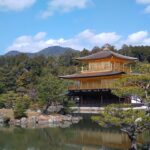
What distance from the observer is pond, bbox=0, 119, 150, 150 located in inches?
672

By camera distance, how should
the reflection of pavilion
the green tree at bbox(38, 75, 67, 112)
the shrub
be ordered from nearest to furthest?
the reflection of pavilion, the shrub, the green tree at bbox(38, 75, 67, 112)

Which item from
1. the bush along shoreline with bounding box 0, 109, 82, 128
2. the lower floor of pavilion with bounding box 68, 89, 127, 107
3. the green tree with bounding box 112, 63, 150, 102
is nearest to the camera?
the green tree with bounding box 112, 63, 150, 102

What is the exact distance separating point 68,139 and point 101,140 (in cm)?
194

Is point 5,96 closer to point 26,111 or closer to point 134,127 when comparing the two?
point 26,111

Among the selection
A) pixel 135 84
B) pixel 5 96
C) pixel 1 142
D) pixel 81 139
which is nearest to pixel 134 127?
pixel 135 84

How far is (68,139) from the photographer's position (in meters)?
19.7

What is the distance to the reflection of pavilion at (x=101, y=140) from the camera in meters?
16.8

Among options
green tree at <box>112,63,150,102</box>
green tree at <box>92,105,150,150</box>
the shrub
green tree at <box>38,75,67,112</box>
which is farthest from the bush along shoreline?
green tree at <box>92,105,150,150</box>

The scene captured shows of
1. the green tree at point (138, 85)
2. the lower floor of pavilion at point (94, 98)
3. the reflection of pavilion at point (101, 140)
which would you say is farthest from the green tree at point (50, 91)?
the green tree at point (138, 85)

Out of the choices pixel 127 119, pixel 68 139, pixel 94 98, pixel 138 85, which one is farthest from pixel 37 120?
pixel 127 119

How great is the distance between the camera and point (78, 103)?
A: 39.7m

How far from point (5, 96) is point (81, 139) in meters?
14.4

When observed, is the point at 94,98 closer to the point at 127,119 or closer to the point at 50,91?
the point at 50,91

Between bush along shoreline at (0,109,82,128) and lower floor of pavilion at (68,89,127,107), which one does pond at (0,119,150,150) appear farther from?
lower floor of pavilion at (68,89,127,107)
